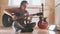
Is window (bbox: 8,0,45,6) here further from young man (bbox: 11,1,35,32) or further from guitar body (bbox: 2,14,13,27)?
young man (bbox: 11,1,35,32)

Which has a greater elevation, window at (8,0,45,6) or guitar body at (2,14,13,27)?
window at (8,0,45,6)

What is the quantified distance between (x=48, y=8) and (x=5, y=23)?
2.36 feet

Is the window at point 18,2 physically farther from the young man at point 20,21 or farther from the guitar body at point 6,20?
the young man at point 20,21

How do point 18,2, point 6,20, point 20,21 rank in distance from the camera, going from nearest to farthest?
point 20,21
point 6,20
point 18,2

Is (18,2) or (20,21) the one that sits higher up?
(18,2)

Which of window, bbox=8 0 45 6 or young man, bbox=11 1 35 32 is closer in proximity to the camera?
young man, bbox=11 1 35 32

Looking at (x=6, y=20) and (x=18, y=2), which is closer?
(x=6, y=20)

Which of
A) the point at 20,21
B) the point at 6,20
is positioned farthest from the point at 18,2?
the point at 20,21

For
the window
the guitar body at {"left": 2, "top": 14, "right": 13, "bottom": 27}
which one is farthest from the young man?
the window

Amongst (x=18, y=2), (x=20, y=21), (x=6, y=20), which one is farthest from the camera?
(x=18, y=2)

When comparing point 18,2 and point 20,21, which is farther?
point 18,2

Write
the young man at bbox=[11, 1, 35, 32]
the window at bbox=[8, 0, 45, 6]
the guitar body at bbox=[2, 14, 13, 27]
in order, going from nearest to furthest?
the young man at bbox=[11, 1, 35, 32] → the guitar body at bbox=[2, 14, 13, 27] → the window at bbox=[8, 0, 45, 6]

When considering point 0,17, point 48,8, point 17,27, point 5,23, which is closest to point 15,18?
point 17,27

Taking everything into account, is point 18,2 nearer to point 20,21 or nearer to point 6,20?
point 6,20
